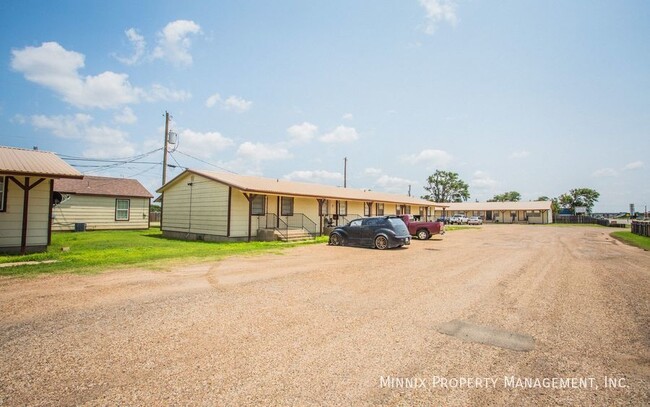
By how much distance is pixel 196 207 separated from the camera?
20.8 meters

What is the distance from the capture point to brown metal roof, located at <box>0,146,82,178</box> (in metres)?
11.4

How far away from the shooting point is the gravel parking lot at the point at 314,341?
3.14 metres

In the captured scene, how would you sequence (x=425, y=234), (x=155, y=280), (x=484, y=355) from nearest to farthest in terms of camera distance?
(x=484, y=355)
(x=155, y=280)
(x=425, y=234)

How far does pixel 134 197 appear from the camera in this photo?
2725 centimetres

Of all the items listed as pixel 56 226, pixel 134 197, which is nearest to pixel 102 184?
pixel 134 197

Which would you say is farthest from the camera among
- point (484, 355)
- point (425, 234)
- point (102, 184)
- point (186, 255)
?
point (102, 184)

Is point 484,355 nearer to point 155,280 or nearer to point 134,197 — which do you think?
point 155,280

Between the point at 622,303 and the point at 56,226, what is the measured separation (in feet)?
102

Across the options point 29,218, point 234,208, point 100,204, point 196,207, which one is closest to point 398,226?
point 234,208

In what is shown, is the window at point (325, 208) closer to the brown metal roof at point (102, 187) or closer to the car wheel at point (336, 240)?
the car wheel at point (336, 240)

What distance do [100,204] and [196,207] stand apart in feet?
34.9

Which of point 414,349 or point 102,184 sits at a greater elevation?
point 102,184

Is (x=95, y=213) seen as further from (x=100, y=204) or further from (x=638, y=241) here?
(x=638, y=241)

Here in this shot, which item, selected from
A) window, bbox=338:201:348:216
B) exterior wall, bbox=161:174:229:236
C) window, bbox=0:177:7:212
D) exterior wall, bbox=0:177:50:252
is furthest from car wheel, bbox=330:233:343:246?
window, bbox=0:177:7:212
